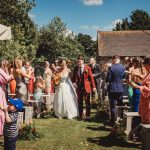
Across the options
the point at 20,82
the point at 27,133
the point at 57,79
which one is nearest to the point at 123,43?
the point at 57,79

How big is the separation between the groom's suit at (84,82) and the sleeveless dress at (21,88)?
2.02m

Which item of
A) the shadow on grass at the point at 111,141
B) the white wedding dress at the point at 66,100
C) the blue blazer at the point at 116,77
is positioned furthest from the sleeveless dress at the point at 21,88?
the shadow on grass at the point at 111,141

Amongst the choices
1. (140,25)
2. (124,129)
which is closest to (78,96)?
(124,129)

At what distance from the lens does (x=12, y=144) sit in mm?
7352

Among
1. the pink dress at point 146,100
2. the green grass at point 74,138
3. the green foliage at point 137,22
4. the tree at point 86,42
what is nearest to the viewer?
the pink dress at point 146,100

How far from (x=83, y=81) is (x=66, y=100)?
0.93 m

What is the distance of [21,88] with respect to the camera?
486 inches

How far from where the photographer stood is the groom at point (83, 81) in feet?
43.7

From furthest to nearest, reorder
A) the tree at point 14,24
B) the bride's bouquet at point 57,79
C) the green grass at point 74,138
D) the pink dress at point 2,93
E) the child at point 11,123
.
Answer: the tree at point 14,24
the bride's bouquet at point 57,79
the green grass at point 74,138
the pink dress at point 2,93
the child at point 11,123

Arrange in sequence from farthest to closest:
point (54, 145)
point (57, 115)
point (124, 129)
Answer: point (57, 115) < point (124, 129) < point (54, 145)

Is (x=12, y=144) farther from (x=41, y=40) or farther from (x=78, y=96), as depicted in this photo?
(x=41, y=40)

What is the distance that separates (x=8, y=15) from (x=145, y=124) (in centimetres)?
3131

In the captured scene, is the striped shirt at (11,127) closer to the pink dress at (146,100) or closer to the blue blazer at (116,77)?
the pink dress at (146,100)

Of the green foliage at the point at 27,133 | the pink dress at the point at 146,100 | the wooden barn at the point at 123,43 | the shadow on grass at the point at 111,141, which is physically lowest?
the shadow on grass at the point at 111,141
